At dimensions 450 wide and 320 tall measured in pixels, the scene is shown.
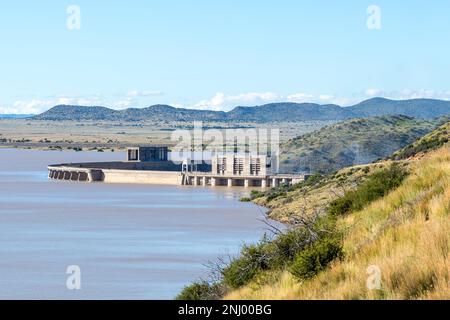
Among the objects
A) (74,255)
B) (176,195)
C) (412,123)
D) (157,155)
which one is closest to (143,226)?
(74,255)

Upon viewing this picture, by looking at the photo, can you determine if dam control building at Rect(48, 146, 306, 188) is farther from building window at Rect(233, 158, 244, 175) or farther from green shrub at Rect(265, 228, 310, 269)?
green shrub at Rect(265, 228, 310, 269)

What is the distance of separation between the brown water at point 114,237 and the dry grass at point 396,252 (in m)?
16.0

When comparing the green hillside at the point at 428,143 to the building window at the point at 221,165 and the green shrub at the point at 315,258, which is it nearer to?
the building window at the point at 221,165

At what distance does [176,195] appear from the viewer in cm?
9662

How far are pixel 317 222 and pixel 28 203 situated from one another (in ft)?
212

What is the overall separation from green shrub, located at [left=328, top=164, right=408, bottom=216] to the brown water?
13169mm

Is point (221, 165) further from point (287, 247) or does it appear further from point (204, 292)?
point (287, 247)

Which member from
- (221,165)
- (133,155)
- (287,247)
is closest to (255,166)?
(221,165)

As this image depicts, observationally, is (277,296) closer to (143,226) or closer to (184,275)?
(184,275)

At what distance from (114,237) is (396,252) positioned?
42042 millimetres

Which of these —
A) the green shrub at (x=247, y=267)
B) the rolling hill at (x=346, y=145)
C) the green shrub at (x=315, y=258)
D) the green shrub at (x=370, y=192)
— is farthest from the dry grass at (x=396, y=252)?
the rolling hill at (x=346, y=145)

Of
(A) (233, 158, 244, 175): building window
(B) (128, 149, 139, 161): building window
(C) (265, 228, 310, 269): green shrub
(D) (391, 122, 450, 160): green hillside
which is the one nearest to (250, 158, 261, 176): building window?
(A) (233, 158, 244, 175): building window
